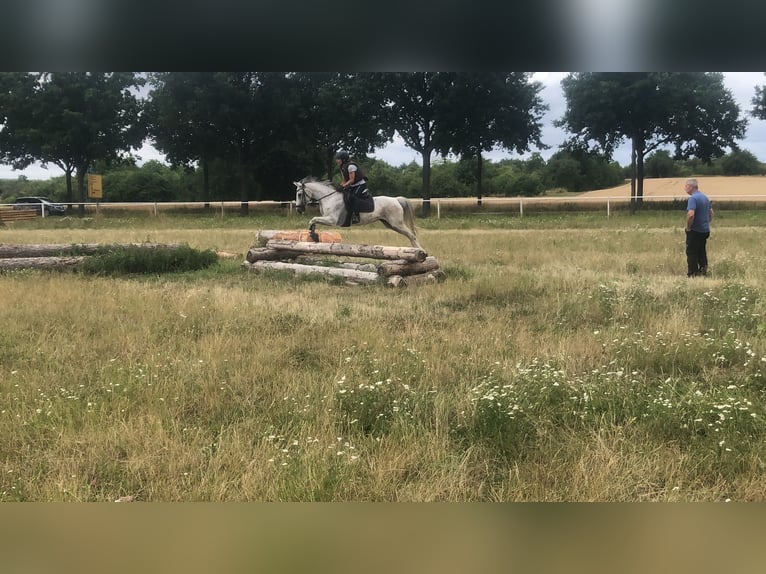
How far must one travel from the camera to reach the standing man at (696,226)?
888 centimetres

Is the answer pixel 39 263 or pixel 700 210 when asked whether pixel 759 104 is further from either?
pixel 39 263

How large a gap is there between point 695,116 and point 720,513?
6042mm

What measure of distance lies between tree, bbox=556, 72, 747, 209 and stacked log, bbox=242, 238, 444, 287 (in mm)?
3210

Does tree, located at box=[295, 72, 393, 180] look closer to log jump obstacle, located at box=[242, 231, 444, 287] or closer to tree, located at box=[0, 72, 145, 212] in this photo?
log jump obstacle, located at box=[242, 231, 444, 287]

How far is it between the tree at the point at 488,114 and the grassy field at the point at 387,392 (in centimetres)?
197

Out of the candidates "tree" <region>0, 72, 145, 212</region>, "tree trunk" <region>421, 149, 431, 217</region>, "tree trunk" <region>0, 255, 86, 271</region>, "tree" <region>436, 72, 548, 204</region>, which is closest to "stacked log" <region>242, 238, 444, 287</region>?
"tree trunk" <region>421, 149, 431, 217</region>

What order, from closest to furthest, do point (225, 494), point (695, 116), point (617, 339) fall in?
1. point (225, 494)
2. point (617, 339)
3. point (695, 116)

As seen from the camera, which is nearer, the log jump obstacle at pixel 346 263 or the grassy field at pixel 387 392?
the grassy field at pixel 387 392

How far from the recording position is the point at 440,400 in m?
3.98

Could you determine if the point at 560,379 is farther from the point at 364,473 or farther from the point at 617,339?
the point at 364,473

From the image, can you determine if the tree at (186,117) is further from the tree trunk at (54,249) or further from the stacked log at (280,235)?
the tree trunk at (54,249)

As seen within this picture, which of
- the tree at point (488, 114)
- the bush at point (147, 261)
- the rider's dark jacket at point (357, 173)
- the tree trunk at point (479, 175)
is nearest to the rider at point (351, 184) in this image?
the rider's dark jacket at point (357, 173)

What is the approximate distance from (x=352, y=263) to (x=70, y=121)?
15.3 ft
